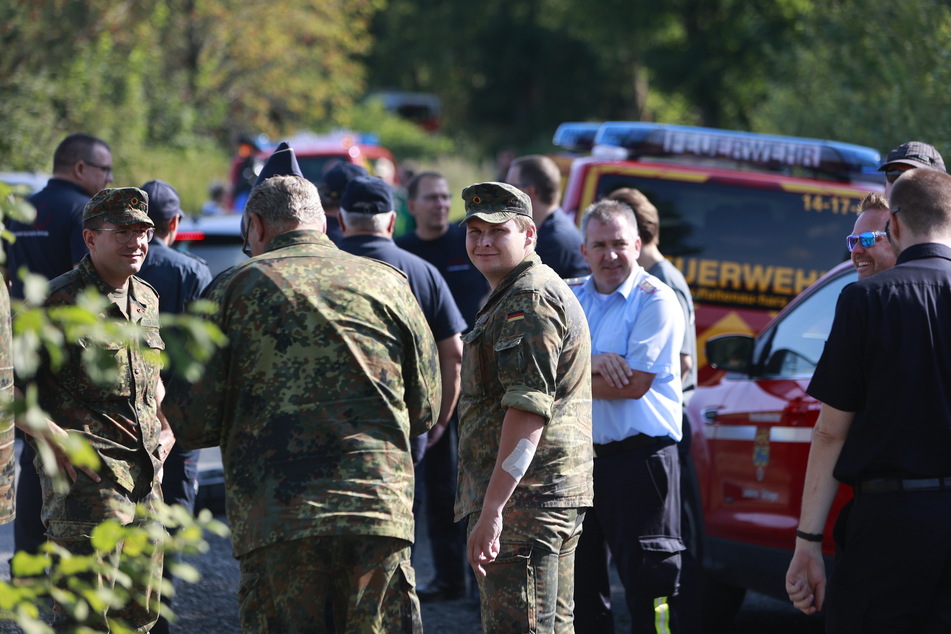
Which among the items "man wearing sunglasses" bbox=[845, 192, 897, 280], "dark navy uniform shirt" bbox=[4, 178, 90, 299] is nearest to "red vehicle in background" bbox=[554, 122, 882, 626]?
"man wearing sunglasses" bbox=[845, 192, 897, 280]

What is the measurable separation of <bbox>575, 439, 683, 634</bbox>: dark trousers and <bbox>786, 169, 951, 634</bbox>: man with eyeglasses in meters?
1.12

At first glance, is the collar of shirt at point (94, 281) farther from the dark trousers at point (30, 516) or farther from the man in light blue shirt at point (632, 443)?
the man in light blue shirt at point (632, 443)

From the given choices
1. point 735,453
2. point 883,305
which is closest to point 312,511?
point 883,305

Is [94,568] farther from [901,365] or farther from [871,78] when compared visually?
[871,78]

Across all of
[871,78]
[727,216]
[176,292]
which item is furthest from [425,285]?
[871,78]

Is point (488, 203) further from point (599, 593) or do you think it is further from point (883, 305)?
point (599, 593)

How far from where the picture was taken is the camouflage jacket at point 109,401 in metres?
3.95

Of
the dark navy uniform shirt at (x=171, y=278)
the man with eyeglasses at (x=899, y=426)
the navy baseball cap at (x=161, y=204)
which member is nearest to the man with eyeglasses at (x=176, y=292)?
the dark navy uniform shirt at (x=171, y=278)

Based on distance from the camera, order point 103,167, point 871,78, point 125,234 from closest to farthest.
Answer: point 125,234
point 103,167
point 871,78

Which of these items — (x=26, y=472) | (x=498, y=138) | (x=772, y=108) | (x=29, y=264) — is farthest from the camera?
(x=498, y=138)

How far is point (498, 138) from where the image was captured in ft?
165

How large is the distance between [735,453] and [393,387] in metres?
2.44

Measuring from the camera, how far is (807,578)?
11.6ft

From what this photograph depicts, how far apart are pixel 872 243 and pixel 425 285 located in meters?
1.92
